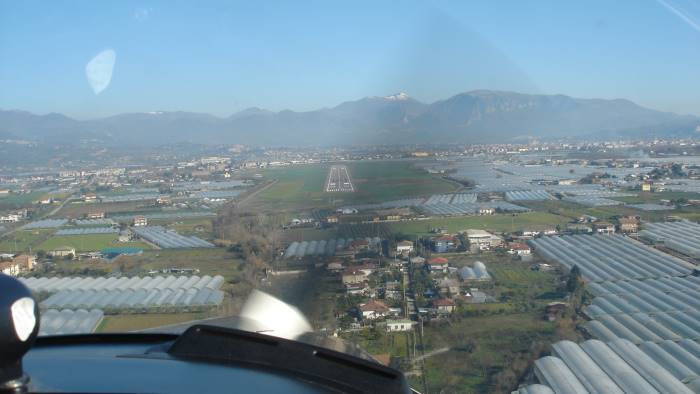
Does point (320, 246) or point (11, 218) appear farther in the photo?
point (11, 218)

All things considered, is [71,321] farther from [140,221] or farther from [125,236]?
[140,221]

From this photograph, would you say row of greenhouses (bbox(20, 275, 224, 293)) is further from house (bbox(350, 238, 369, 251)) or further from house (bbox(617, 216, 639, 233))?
house (bbox(617, 216, 639, 233))

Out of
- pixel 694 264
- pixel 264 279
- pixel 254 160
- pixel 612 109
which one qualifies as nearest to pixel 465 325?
pixel 264 279

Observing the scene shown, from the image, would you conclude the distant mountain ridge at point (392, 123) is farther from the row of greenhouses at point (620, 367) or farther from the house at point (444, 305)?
the row of greenhouses at point (620, 367)

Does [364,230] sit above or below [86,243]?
above

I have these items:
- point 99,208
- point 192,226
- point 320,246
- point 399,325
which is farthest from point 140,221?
point 399,325

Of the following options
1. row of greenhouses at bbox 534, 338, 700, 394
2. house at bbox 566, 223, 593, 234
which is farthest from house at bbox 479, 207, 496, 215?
row of greenhouses at bbox 534, 338, 700, 394
